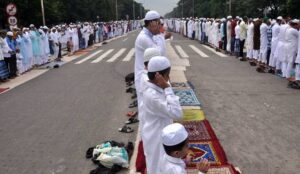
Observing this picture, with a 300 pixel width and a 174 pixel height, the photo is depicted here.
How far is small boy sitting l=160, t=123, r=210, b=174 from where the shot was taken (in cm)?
339

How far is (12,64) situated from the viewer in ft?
55.2

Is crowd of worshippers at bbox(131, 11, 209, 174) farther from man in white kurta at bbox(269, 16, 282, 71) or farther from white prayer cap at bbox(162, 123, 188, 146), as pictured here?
man in white kurta at bbox(269, 16, 282, 71)

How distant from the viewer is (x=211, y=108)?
10.0 m

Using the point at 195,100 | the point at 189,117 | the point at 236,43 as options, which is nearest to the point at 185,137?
the point at 189,117

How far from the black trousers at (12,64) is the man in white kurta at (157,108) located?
12897mm

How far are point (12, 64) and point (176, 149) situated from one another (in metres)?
14.6

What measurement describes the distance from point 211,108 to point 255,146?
2.88 meters

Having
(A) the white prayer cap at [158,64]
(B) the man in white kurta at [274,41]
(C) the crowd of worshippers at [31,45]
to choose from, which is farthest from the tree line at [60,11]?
(A) the white prayer cap at [158,64]

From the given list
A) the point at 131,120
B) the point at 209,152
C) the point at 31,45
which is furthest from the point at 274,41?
the point at 31,45

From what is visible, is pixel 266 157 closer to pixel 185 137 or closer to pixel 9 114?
pixel 185 137

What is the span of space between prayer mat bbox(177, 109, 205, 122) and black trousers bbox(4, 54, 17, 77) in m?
9.60

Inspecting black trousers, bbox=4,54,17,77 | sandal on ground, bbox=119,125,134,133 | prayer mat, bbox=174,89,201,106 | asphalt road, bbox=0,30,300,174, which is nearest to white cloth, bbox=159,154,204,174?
asphalt road, bbox=0,30,300,174

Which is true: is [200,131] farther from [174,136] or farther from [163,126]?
[174,136]

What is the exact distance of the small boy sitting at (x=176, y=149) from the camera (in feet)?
11.1
